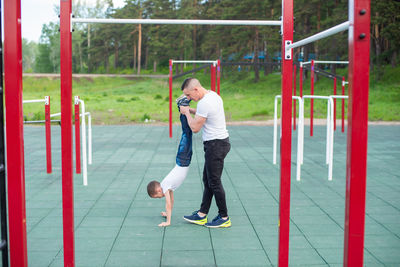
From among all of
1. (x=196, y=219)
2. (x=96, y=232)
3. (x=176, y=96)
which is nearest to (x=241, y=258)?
(x=196, y=219)

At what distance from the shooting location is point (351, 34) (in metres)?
1.90

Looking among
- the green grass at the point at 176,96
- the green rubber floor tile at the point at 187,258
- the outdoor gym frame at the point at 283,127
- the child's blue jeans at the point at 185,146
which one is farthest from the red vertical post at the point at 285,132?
the green grass at the point at 176,96

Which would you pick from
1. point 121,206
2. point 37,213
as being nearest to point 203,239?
point 121,206

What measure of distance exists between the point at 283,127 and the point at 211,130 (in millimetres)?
1534

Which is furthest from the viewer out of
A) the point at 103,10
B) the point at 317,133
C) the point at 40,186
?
the point at 103,10

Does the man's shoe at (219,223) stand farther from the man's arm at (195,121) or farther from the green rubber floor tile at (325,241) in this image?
the man's arm at (195,121)

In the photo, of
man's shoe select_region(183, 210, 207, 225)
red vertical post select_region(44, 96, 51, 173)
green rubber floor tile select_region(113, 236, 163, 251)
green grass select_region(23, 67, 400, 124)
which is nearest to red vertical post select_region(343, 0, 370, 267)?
green rubber floor tile select_region(113, 236, 163, 251)

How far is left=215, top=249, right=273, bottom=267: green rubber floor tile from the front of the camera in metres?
3.54

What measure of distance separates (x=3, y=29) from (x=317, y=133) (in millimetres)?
11751

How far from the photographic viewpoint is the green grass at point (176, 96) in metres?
20.0

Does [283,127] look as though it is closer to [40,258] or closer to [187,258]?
[187,258]

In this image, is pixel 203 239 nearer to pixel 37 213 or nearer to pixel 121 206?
pixel 121 206

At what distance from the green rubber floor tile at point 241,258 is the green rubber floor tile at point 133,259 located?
0.50m

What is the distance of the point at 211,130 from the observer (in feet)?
14.1
